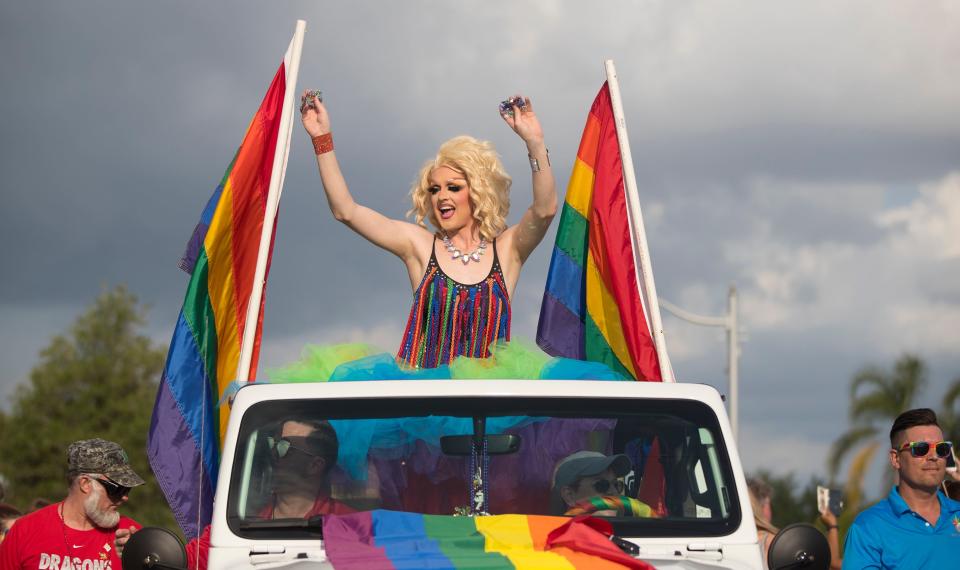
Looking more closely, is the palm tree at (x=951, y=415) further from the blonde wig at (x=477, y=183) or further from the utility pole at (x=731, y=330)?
the blonde wig at (x=477, y=183)

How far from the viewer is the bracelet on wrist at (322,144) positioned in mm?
6285

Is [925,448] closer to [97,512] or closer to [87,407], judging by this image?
[97,512]

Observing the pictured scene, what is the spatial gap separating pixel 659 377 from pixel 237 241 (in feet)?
Answer: 7.53

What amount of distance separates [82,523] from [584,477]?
2793 mm

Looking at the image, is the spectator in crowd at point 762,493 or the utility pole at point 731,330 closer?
the spectator in crowd at point 762,493

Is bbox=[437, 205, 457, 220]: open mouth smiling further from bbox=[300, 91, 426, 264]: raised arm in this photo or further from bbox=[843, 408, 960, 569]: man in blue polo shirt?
bbox=[843, 408, 960, 569]: man in blue polo shirt

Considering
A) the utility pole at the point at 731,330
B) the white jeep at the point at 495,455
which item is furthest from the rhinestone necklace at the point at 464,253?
the utility pole at the point at 731,330

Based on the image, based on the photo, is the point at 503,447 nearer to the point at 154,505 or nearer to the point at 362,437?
the point at 362,437

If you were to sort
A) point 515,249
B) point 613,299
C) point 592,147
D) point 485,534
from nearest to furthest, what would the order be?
point 485,534
point 515,249
point 613,299
point 592,147

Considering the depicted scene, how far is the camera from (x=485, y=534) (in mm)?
4270

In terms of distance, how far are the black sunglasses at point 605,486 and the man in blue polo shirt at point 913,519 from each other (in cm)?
126

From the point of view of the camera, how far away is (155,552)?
4.24 meters

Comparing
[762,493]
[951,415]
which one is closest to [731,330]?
[951,415]

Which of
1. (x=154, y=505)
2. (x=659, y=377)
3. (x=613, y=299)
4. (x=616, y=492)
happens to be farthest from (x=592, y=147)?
(x=154, y=505)
